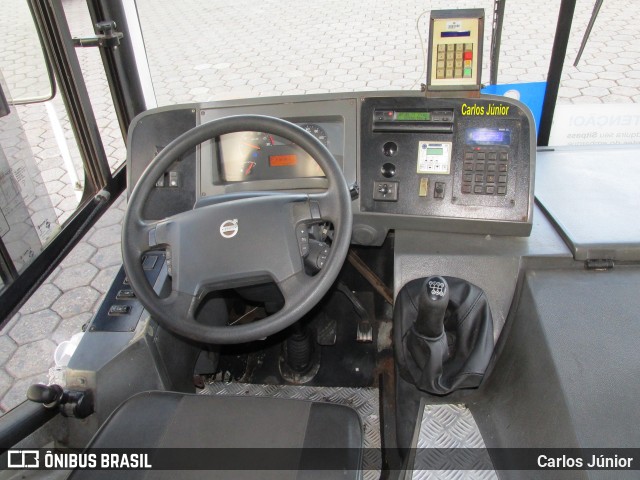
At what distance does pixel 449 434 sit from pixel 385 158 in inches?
36.2

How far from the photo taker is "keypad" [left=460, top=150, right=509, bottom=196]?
1.56 metres

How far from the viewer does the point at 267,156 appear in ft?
5.80

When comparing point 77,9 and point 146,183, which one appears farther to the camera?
point 77,9

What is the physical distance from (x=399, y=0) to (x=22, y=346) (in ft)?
8.78

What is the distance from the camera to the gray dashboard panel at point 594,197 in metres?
1.48

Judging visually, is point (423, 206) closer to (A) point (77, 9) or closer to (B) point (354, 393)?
(B) point (354, 393)

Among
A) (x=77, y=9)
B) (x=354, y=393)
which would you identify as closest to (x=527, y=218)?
(x=354, y=393)

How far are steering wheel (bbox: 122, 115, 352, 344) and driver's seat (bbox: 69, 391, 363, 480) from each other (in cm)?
20

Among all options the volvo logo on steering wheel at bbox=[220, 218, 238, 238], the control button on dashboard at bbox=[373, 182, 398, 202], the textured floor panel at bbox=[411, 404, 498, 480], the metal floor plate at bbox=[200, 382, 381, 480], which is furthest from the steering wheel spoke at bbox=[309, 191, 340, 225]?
the metal floor plate at bbox=[200, 382, 381, 480]

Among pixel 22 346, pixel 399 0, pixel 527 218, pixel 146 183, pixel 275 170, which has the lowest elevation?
pixel 22 346

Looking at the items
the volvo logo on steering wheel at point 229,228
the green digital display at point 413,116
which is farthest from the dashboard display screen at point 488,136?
the volvo logo on steering wheel at point 229,228

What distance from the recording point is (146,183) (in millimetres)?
1320

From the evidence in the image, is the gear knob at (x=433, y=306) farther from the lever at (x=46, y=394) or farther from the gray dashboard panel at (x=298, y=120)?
the lever at (x=46, y=394)

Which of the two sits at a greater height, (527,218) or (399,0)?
(399,0)
